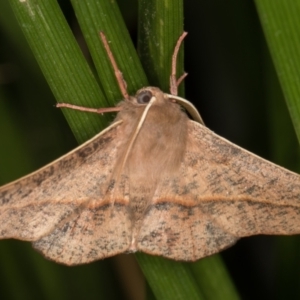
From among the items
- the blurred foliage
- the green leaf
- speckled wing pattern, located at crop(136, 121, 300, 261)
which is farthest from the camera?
the blurred foliage

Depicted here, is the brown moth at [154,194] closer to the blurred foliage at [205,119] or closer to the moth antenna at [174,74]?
the moth antenna at [174,74]

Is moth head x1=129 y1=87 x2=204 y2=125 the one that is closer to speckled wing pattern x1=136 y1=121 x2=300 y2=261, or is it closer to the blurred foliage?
speckled wing pattern x1=136 y1=121 x2=300 y2=261

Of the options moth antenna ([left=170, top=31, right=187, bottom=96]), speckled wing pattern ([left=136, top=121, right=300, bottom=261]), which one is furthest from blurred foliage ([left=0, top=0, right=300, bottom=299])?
moth antenna ([left=170, top=31, right=187, bottom=96])

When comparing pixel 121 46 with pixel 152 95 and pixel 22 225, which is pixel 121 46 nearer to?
pixel 152 95

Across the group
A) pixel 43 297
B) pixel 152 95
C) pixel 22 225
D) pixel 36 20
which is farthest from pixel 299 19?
pixel 43 297

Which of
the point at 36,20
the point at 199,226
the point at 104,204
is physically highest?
the point at 36,20

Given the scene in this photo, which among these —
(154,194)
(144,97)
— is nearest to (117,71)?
(144,97)
